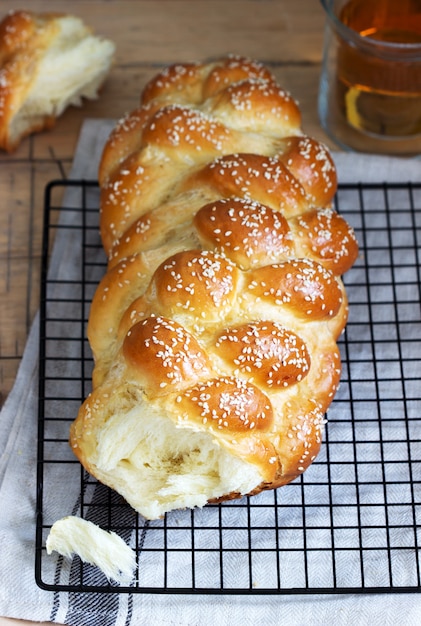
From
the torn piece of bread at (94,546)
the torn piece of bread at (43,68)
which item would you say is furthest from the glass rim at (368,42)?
the torn piece of bread at (94,546)

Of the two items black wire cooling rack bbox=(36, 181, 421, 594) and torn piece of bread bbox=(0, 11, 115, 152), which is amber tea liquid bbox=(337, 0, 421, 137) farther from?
torn piece of bread bbox=(0, 11, 115, 152)

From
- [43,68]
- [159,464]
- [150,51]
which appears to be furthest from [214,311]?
[150,51]

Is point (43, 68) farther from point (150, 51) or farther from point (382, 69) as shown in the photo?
point (382, 69)

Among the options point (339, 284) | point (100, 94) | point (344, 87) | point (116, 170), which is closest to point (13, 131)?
point (100, 94)

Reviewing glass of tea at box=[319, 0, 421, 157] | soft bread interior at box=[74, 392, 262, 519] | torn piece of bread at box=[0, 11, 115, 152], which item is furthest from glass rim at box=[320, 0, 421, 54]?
soft bread interior at box=[74, 392, 262, 519]

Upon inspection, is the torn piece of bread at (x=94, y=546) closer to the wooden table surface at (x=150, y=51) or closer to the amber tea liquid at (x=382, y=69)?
the wooden table surface at (x=150, y=51)
